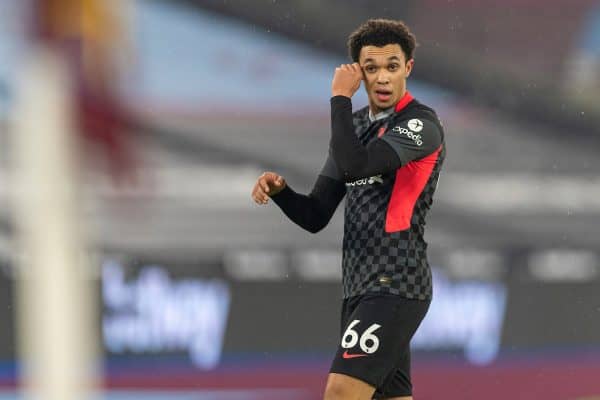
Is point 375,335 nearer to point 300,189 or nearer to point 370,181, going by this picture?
point 370,181

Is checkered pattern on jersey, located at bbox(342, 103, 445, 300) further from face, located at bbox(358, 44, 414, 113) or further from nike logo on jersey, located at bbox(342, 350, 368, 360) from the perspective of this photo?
nike logo on jersey, located at bbox(342, 350, 368, 360)

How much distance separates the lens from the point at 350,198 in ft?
13.1

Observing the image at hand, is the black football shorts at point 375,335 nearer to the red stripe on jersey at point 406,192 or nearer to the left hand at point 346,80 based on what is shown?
the red stripe on jersey at point 406,192

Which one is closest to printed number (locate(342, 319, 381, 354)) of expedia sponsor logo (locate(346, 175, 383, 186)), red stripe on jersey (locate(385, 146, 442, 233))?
red stripe on jersey (locate(385, 146, 442, 233))

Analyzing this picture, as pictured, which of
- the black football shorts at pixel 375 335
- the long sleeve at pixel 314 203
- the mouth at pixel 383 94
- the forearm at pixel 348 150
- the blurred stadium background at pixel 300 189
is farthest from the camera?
the blurred stadium background at pixel 300 189

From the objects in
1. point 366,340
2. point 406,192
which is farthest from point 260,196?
point 366,340

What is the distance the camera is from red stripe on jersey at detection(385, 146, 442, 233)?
3.88 meters

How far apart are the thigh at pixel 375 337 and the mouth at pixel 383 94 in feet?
1.99

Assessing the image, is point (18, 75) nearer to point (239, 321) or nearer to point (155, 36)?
point (155, 36)

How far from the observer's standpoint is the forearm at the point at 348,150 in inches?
146

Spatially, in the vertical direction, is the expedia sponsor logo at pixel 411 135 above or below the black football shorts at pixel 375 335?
above

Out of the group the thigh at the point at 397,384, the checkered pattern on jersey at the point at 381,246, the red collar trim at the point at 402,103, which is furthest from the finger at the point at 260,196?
the thigh at the point at 397,384

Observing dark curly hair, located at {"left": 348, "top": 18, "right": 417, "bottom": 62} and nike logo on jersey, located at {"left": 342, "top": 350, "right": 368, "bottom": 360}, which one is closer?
nike logo on jersey, located at {"left": 342, "top": 350, "right": 368, "bottom": 360}

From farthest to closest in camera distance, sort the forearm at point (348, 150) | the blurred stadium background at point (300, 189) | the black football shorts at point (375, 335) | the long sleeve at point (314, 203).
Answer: the blurred stadium background at point (300, 189)
the long sleeve at point (314, 203)
the black football shorts at point (375, 335)
the forearm at point (348, 150)
